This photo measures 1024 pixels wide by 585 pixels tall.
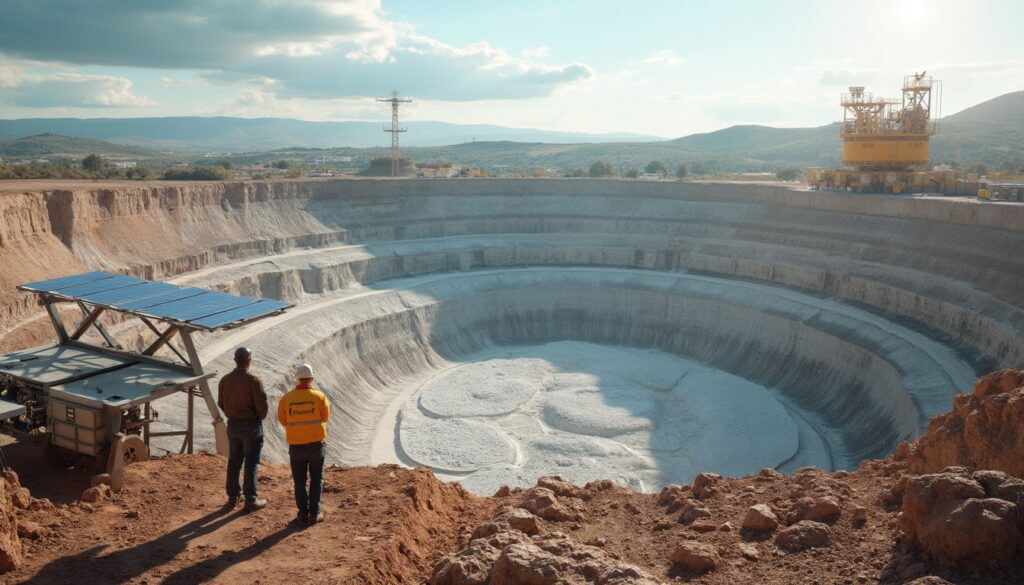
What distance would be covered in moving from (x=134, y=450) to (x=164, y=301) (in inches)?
146

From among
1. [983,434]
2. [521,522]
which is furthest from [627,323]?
[521,522]

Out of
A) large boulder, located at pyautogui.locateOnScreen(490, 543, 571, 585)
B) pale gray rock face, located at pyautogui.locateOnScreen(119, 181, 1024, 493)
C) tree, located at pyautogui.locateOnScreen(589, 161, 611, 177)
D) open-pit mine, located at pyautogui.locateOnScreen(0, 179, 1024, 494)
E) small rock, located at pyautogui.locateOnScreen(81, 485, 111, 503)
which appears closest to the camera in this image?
large boulder, located at pyautogui.locateOnScreen(490, 543, 571, 585)

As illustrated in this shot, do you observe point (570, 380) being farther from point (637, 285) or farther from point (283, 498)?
point (283, 498)

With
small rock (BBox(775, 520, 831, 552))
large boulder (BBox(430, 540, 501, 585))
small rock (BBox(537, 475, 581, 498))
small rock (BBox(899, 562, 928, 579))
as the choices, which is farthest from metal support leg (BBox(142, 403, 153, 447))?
small rock (BBox(899, 562, 928, 579))

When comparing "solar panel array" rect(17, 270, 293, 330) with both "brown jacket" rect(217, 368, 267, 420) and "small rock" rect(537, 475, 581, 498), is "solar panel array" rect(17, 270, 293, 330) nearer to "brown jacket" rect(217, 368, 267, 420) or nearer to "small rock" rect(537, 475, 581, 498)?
"brown jacket" rect(217, 368, 267, 420)

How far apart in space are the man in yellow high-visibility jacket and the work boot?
0.95 m

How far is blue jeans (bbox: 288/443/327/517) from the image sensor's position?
11797mm

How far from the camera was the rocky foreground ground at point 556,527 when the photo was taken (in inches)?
385

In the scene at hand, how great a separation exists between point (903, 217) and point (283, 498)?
45.9 metres

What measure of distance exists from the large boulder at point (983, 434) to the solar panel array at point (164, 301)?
12275 millimetres

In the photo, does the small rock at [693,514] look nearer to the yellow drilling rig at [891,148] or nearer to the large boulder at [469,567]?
the large boulder at [469,567]

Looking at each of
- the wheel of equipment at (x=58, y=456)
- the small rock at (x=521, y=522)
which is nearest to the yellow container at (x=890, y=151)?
the small rock at (x=521, y=522)

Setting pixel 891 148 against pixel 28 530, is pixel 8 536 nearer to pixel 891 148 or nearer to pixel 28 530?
pixel 28 530

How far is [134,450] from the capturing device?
14227 mm
